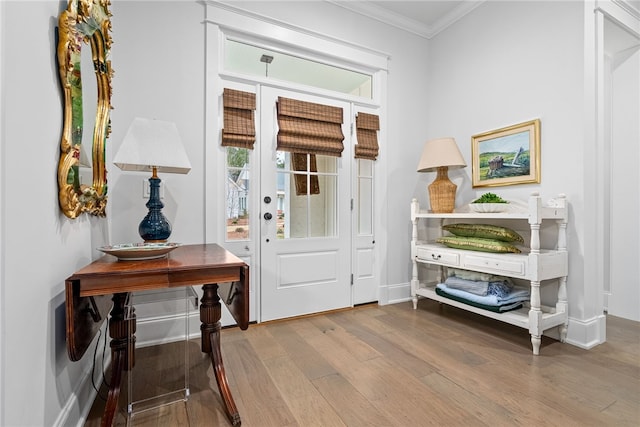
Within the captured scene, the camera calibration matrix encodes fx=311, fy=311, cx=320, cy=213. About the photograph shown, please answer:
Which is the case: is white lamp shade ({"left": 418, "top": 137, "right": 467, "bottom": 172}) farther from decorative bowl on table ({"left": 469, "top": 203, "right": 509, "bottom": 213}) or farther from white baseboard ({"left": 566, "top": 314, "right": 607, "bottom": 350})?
white baseboard ({"left": 566, "top": 314, "right": 607, "bottom": 350})

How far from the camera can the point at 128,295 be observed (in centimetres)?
151

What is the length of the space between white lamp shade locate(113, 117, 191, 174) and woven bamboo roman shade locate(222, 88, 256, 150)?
2.60 feet

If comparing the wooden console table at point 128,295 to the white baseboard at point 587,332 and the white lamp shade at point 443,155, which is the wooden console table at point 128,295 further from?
the white baseboard at point 587,332

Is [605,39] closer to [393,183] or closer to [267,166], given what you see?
[393,183]

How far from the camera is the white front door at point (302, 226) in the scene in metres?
2.66

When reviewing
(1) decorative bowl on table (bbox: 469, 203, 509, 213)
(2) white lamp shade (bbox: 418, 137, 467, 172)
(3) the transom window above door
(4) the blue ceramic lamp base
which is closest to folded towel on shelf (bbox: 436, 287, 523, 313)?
(1) decorative bowl on table (bbox: 469, 203, 509, 213)

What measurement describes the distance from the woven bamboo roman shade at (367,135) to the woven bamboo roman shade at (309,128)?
0.69ft

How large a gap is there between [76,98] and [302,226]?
186 cm

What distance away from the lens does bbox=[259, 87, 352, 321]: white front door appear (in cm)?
266

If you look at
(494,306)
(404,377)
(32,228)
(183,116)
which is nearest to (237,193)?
(183,116)

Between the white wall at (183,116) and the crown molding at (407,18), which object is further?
the crown molding at (407,18)

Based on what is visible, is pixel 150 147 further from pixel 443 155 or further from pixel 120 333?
pixel 443 155

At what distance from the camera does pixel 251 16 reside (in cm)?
256

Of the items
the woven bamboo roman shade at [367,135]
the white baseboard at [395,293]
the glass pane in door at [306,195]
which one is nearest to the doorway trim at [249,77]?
the white baseboard at [395,293]
